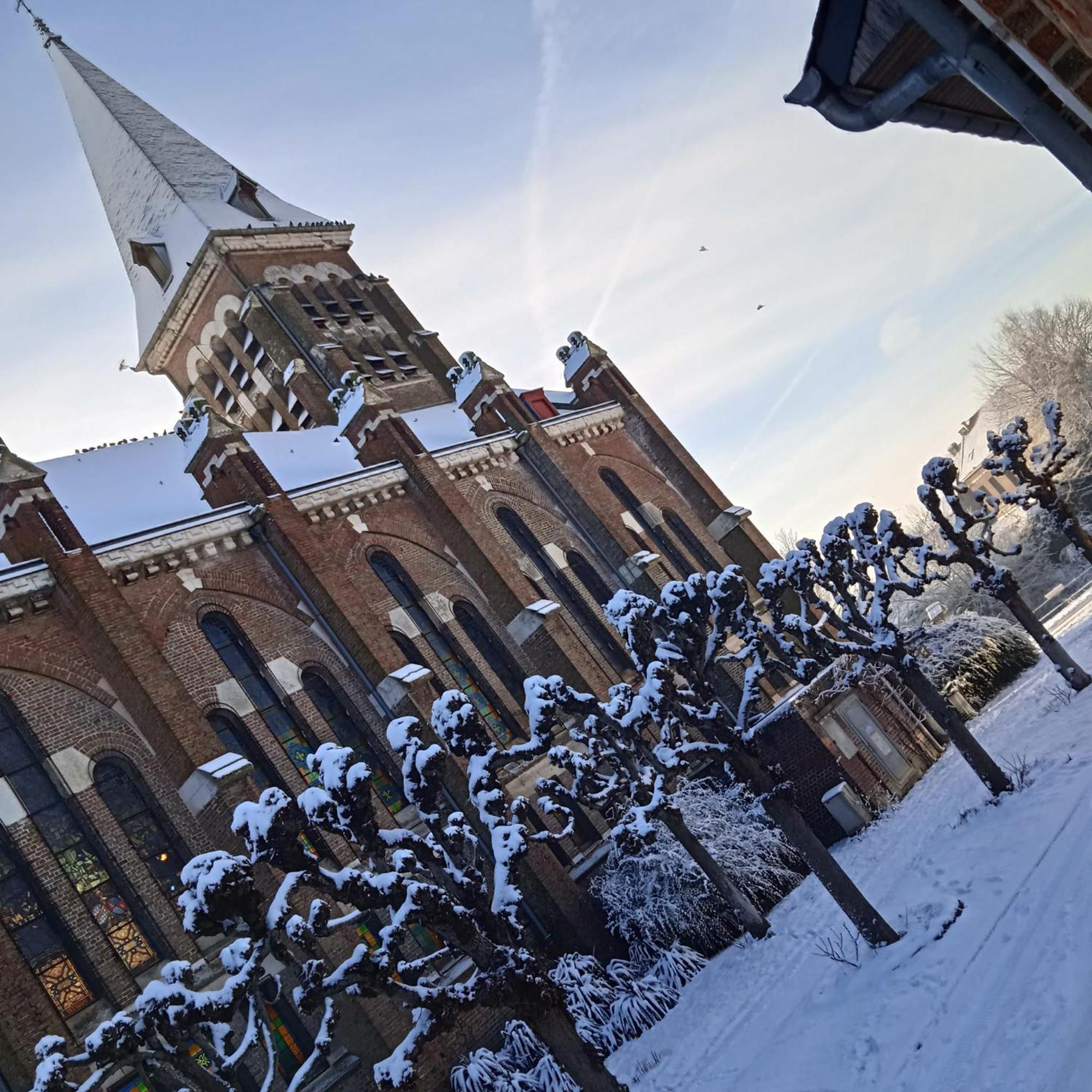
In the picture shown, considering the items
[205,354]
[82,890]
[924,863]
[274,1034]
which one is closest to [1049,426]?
[924,863]

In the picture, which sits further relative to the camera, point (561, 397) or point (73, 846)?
point (561, 397)

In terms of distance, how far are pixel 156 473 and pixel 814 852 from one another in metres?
16.9

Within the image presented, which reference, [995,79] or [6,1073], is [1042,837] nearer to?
[995,79]

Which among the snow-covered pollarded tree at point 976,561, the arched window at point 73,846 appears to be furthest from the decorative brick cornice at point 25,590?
the snow-covered pollarded tree at point 976,561

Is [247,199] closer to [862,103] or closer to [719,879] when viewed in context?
[719,879]

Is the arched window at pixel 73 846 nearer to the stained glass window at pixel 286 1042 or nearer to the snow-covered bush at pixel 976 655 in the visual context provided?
the stained glass window at pixel 286 1042

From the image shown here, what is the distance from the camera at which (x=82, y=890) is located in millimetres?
13242

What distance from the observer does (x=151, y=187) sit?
104ft

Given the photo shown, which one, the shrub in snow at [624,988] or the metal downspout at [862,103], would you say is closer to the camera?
the metal downspout at [862,103]

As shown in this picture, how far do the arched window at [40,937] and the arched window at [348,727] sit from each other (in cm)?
548

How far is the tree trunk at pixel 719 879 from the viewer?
47.2 ft

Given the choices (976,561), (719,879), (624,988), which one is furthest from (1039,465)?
(624,988)

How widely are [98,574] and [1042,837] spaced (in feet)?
48.0

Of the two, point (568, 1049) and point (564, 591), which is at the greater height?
point (564, 591)
